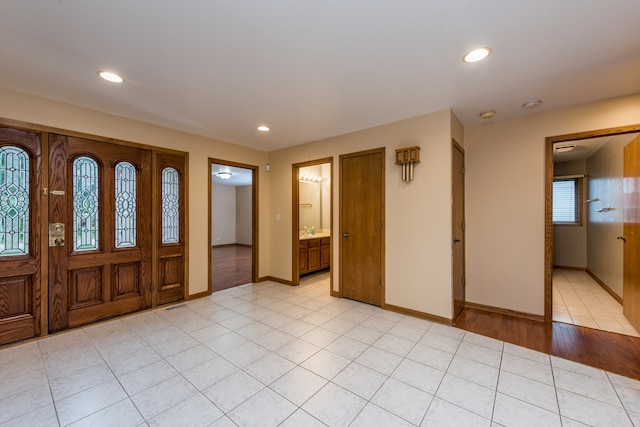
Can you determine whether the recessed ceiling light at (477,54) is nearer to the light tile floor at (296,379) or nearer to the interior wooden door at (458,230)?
the interior wooden door at (458,230)

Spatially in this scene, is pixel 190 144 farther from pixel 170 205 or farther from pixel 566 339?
pixel 566 339

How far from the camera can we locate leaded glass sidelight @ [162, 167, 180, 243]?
12.0ft

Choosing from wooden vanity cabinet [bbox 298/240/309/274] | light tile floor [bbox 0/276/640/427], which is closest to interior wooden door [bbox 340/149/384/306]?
light tile floor [bbox 0/276/640/427]

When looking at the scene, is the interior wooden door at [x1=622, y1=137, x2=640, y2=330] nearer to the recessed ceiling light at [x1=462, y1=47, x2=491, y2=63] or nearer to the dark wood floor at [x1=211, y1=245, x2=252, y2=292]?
the recessed ceiling light at [x1=462, y1=47, x2=491, y2=63]

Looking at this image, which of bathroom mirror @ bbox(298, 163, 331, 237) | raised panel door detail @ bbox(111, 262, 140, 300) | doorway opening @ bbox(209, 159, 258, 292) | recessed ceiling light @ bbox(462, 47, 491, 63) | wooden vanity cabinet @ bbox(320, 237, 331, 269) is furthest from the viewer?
doorway opening @ bbox(209, 159, 258, 292)

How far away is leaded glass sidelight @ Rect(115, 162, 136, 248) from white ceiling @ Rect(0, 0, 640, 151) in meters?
0.72

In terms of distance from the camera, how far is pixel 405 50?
1.94 meters

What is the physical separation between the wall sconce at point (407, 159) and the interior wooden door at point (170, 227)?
120 inches

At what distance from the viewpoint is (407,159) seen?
319cm

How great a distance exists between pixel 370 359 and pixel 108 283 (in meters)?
3.17

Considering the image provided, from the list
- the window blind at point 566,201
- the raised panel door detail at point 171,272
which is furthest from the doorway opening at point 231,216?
the window blind at point 566,201

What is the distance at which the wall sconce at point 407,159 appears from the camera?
10.3ft

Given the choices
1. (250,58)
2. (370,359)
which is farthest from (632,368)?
(250,58)

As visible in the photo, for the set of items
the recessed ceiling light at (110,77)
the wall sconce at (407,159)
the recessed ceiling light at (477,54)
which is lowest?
the wall sconce at (407,159)
